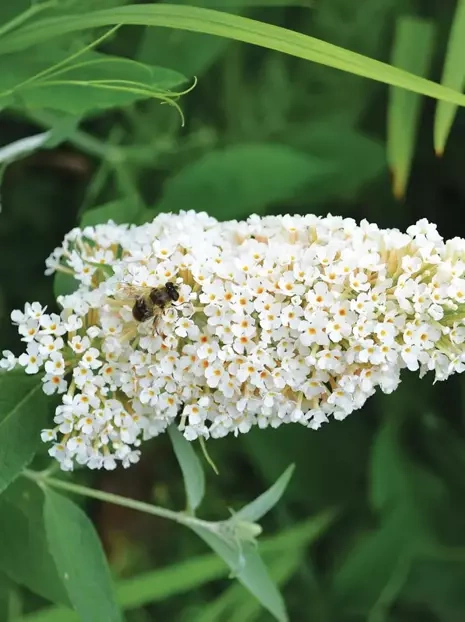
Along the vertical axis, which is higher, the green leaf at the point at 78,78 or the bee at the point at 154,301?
the green leaf at the point at 78,78

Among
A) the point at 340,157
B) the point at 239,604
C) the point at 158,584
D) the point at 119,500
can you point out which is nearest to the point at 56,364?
the point at 119,500

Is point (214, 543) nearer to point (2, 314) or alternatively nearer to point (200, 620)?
point (200, 620)

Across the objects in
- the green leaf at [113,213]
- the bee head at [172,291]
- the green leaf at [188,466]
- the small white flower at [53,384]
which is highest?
the green leaf at [113,213]

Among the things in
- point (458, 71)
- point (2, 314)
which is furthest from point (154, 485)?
point (458, 71)

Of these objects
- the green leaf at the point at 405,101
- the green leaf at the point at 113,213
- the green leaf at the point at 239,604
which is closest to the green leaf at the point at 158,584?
the green leaf at the point at 239,604

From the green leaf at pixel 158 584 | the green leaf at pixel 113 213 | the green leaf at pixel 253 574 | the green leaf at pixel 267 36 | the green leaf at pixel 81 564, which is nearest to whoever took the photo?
the green leaf at pixel 267 36

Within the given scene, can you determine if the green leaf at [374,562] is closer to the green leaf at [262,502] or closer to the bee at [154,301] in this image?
the green leaf at [262,502]

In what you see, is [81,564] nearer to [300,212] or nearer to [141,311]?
[141,311]
